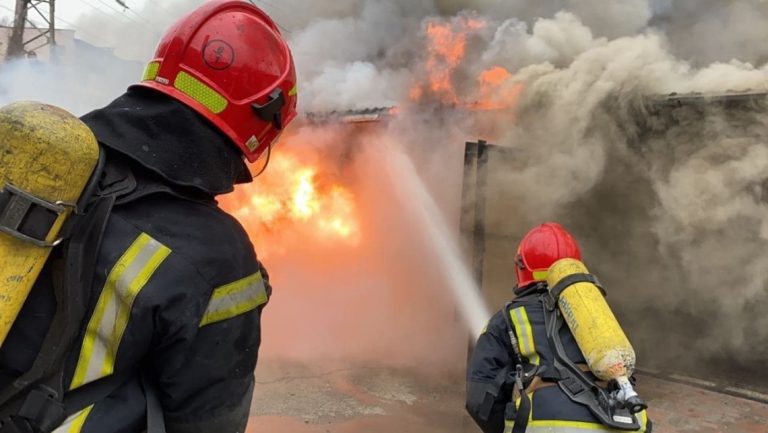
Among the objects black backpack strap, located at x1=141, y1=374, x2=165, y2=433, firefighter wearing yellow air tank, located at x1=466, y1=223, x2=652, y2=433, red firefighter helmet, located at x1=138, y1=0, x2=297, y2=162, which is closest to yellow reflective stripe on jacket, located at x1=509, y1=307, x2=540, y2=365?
firefighter wearing yellow air tank, located at x1=466, y1=223, x2=652, y2=433

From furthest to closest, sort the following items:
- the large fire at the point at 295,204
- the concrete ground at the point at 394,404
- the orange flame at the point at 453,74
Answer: the large fire at the point at 295,204
the orange flame at the point at 453,74
the concrete ground at the point at 394,404

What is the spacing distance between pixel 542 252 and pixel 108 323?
84.0 inches

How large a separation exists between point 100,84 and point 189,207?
1224 centimetres

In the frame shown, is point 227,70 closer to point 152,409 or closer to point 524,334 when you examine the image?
point 152,409

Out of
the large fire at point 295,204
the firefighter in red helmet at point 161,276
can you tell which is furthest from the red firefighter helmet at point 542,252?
the large fire at point 295,204

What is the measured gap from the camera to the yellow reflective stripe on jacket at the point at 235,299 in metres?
1.20

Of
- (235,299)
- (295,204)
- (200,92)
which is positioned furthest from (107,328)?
(295,204)

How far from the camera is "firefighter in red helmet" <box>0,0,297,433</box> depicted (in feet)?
3.64

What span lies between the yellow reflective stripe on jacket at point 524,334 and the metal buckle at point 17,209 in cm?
190

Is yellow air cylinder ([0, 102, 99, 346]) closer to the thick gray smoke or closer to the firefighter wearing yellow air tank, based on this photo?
the firefighter wearing yellow air tank

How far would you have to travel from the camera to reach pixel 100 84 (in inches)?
468

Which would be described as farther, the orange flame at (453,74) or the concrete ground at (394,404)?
the orange flame at (453,74)

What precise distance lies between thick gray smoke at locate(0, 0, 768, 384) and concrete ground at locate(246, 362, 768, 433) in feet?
4.30

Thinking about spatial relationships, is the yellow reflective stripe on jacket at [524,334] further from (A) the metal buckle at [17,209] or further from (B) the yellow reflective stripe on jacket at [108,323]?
(A) the metal buckle at [17,209]
